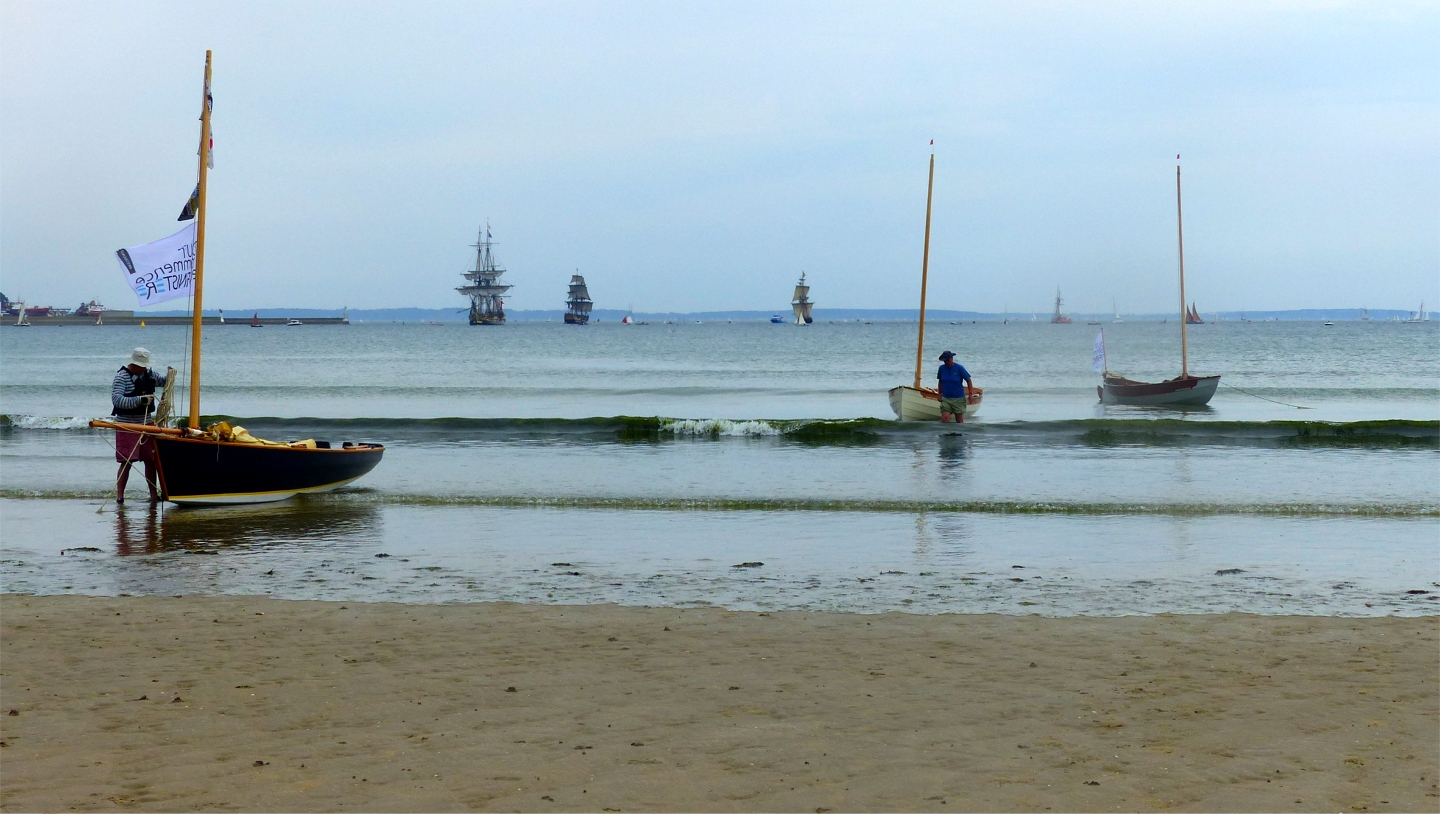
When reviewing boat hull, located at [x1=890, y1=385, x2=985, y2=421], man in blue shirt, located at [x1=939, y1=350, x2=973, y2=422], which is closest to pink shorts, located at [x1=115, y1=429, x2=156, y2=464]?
man in blue shirt, located at [x1=939, y1=350, x2=973, y2=422]

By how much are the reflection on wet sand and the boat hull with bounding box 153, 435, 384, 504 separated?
18 centimetres

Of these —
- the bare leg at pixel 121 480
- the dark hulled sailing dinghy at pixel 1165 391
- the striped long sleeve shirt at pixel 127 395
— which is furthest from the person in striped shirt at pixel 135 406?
the dark hulled sailing dinghy at pixel 1165 391

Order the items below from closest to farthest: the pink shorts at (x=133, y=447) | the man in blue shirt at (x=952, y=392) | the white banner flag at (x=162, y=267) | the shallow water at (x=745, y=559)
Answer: the shallow water at (x=745, y=559) < the white banner flag at (x=162, y=267) < the pink shorts at (x=133, y=447) < the man in blue shirt at (x=952, y=392)

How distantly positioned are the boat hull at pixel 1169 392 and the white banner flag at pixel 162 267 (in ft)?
88.9

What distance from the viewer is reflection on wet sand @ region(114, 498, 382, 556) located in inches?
484

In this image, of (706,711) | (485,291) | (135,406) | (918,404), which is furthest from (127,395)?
(485,291)

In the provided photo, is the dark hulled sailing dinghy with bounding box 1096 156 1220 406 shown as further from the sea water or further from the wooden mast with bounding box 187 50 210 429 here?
→ the wooden mast with bounding box 187 50 210 429

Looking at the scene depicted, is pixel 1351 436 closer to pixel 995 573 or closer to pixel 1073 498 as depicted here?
pixel 1073 498

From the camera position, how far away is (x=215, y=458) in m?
14.6

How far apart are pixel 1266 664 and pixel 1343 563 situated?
4701 millimetres

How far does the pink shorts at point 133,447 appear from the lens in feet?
46.7

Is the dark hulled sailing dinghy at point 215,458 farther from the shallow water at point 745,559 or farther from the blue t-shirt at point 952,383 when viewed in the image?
the blue t-shirt at point 952,383

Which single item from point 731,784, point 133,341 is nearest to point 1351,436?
point 731,784

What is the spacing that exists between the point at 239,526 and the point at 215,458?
59.4 inches
